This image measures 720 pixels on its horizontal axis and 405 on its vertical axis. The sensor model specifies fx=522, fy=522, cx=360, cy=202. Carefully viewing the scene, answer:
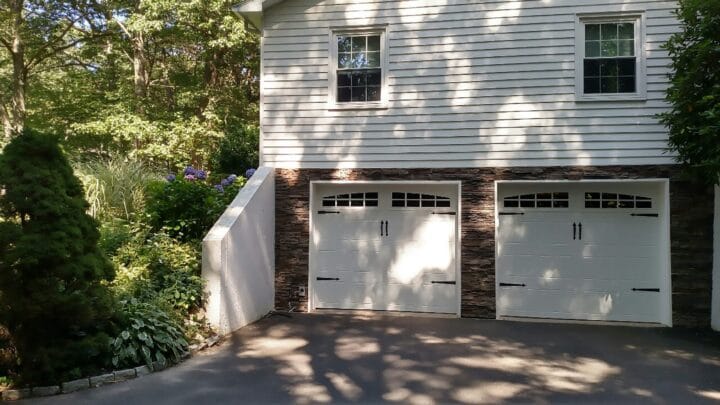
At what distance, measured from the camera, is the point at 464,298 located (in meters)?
8.23

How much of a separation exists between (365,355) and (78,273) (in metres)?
3.20

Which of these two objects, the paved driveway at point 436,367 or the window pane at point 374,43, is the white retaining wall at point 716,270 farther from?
the window pane at point 374,43

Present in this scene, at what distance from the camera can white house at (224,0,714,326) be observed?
308 inches

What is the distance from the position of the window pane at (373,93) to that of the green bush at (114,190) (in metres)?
4.69

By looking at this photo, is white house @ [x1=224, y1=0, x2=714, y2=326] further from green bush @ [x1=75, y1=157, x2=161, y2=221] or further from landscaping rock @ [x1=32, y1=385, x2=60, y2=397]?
landscaping rock @ [x1=32, y1=385, x2=60, y2=397]

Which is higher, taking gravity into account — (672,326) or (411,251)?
(411,251)

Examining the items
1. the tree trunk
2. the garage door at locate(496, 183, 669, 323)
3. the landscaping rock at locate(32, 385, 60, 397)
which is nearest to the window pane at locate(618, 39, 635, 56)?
the garage door at locate(496, 183, 669, 323)

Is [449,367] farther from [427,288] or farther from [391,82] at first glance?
[391,82]

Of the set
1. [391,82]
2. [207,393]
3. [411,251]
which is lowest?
[207,393]

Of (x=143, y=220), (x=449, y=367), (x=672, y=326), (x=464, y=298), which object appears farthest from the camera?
(x=143, y=220)

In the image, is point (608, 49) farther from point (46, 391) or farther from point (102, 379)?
point (46, 391)

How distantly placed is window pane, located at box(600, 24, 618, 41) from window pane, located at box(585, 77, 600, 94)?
65 centimetres

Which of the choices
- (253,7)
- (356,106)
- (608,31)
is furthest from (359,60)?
(608,31)

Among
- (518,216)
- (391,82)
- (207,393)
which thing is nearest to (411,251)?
(518,216)
